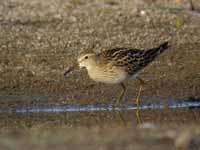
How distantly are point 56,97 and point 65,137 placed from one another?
369 cm

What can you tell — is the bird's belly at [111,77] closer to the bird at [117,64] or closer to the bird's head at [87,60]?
the bird at [117,64]

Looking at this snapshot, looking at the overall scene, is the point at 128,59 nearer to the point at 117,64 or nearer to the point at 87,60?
the point at 117,64

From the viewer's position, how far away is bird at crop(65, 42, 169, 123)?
13938mm

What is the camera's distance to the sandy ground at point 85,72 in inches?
414

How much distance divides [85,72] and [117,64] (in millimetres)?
1464

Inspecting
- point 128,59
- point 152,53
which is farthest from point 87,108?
point 152,53

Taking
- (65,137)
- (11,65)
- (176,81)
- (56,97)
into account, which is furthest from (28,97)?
(65,137)

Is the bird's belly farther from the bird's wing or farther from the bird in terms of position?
the bird's wing

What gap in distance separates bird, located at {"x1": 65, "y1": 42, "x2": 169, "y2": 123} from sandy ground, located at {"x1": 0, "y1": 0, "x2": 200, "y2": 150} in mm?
351

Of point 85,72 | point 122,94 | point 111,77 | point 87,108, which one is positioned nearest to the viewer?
point 87,108

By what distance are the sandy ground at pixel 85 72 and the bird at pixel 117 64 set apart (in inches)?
13.8

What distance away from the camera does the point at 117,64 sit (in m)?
14.0

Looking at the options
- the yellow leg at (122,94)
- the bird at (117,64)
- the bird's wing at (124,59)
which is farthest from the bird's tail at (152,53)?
the yellow leg at (122,94)

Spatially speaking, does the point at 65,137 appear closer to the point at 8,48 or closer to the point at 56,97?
the point at 56,97
